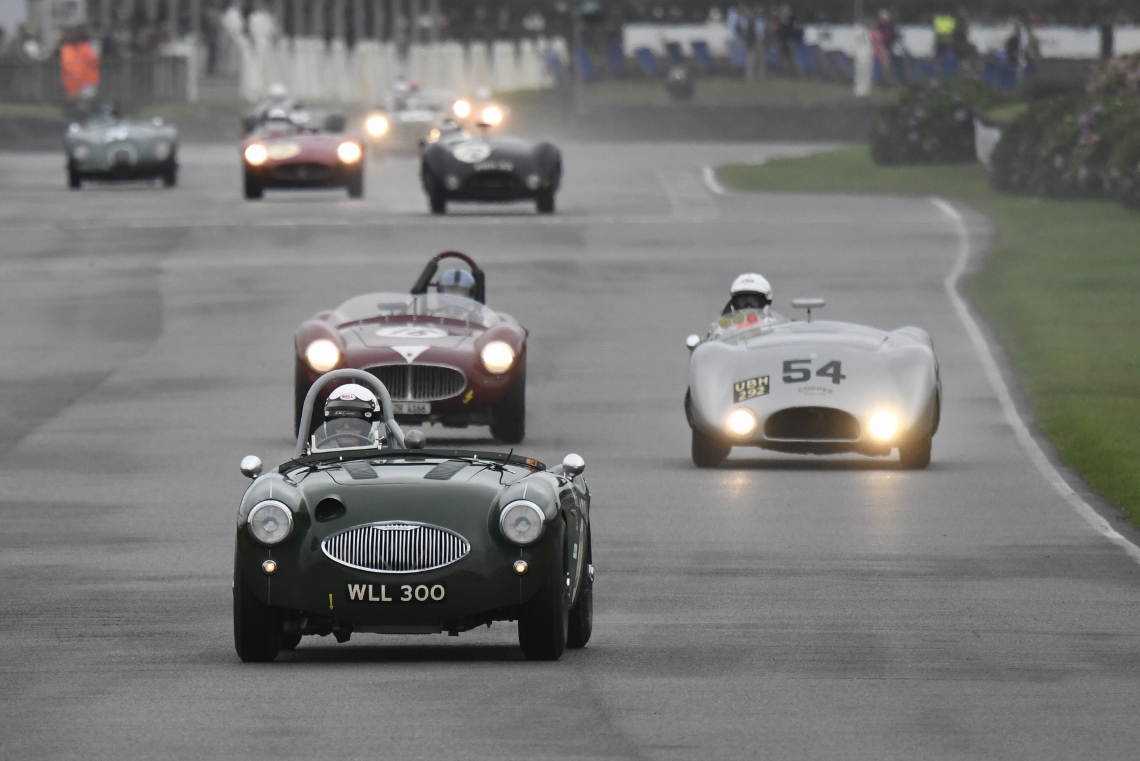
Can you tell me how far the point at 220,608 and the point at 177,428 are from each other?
1050 cm

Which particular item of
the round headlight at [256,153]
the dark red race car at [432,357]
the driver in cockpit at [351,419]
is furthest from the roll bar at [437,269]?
the round headlight at [256,153]

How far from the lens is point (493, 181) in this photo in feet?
146

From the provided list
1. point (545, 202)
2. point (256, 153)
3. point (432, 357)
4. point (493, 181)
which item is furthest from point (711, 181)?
point (432, 357)

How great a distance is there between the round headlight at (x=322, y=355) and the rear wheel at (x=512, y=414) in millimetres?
1356

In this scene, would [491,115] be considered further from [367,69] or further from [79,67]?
[367,69]

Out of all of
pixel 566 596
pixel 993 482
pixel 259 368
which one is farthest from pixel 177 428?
pixel 566 596

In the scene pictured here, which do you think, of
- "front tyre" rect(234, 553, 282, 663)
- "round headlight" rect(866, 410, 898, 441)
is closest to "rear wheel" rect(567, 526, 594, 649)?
"front tyre" rect(234, 553, 282, 663)

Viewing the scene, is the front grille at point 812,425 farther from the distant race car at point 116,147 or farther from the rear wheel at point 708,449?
the distant race car at point 116,147

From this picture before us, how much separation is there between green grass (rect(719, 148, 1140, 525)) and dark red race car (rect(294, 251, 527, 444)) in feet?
14.5

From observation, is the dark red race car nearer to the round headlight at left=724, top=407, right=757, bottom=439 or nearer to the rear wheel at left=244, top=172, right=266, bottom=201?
the round headlight at left=724, top=407, right=757, bottom=439

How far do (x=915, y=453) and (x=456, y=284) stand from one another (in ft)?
14.8

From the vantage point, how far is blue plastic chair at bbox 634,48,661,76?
298ft

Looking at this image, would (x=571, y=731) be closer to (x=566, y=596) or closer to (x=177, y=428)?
(x=566, y=596)

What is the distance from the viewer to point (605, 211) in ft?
158
